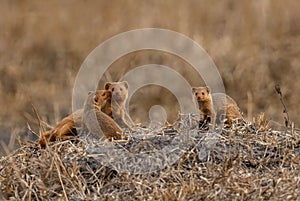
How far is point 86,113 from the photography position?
6.39m

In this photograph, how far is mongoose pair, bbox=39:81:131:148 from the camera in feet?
20.4

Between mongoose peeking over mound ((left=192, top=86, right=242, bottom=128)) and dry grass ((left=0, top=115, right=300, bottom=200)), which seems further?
mongoose peeking over mound ((left=192, top=86, right=242, bottom=128))

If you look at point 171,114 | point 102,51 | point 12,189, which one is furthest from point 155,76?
point 12,189

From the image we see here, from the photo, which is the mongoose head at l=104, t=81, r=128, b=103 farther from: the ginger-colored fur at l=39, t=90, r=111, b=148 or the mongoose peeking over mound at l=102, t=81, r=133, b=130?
the ginger-colored fur at l=39, t=90, r=111, b=148

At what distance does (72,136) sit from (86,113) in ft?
0.75

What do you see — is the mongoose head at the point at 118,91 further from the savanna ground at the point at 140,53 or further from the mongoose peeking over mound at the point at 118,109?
the savanna ground at the point at 140,53

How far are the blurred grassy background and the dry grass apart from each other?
195 inches

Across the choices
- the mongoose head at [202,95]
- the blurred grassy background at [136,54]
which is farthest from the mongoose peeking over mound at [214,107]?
the blurred grassy background at [136,54]

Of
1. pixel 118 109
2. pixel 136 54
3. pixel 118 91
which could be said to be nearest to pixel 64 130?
pixel 118 109

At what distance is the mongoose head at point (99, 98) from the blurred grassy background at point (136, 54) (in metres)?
4.10

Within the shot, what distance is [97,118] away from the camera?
627 centimetres

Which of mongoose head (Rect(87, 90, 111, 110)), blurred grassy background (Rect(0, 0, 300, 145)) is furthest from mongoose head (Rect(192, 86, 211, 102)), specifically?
blurred grassy background (Rect(0, 0, 300, 145))

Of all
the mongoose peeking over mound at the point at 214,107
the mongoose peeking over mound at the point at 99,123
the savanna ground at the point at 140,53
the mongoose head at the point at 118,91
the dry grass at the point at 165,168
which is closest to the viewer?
the dry grass at the point at 165,168

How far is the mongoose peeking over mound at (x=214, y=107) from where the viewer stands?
21.4 ft
